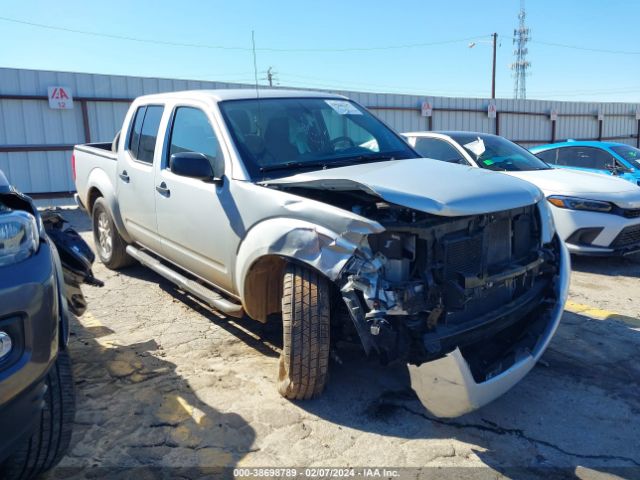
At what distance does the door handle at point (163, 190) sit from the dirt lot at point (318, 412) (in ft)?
3.62

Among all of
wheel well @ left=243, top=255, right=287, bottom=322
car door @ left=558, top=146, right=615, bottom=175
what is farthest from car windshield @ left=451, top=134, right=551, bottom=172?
wheel well @ left=243, top=255, right=287, bottom=322

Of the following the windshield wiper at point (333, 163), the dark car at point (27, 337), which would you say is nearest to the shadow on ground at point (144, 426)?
the dark car at point (27, 337)

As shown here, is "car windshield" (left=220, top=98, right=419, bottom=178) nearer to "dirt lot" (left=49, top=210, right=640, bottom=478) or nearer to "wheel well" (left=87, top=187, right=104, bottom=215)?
"dirt lot" (left=49, top=210, right=640, bottom=478)

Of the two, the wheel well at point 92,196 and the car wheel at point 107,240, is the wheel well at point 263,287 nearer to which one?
the car wheel at point 107,240

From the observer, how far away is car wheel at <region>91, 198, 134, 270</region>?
227 inches

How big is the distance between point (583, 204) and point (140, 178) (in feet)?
15.7

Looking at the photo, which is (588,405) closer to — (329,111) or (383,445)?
(383,445)

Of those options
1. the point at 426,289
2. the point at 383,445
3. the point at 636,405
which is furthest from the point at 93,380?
the point at 636,405

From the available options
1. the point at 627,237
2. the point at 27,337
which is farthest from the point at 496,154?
the point at 27,337

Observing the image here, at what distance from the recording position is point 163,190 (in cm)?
443

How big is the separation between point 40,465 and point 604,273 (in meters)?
6.03

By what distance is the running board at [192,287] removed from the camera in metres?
3.76

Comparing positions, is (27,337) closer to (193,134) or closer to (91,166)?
(193,134)

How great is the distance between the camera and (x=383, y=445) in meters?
2.89
